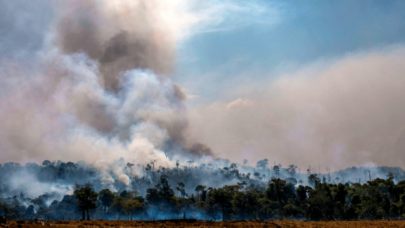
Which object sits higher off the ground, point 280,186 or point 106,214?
point 280,186

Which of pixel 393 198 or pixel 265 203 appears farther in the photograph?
pixel 265 203

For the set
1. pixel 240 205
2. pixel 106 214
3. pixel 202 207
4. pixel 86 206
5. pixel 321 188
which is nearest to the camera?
pixel 86 206

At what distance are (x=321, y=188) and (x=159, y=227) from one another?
109109 millimetres

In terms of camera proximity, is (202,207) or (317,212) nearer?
(317,212)

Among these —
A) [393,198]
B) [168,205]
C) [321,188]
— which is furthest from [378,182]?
[168,205]

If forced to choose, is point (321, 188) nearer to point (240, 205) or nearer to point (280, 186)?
point (280, 186)

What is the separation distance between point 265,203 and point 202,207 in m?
33.6

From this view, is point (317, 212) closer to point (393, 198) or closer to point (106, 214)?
point (393, 198)

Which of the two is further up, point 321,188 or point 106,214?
point 321,188

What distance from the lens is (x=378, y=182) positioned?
170 metres

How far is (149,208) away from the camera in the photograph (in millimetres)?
187000

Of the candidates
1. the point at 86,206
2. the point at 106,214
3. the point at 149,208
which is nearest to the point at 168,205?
the point at 149,208

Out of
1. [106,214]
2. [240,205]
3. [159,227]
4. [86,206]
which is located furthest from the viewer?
[106,214]

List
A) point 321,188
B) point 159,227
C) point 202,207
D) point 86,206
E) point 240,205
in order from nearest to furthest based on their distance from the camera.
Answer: point 159,227
point 86,206
point 321,188
point 240,205
point 202,207
